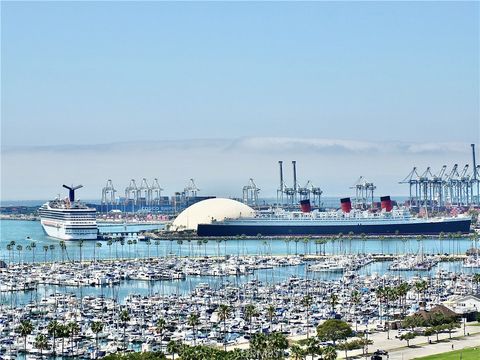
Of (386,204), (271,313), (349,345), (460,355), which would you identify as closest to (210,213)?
(386,204)

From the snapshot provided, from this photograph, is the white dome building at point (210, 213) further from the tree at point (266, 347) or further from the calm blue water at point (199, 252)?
the tree at point (266, 347)

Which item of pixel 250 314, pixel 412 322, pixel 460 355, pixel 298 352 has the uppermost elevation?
pixel 250 314

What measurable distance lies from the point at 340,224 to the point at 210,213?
68.0 ft

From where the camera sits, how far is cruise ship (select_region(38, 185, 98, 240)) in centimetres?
13638

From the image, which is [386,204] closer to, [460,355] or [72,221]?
[72,221]

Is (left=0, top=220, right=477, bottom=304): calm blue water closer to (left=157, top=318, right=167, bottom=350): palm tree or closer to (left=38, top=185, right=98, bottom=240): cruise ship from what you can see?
(left=38, top=185, right=98, bottom=240): cruise ship

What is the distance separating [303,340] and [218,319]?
7.11 metres

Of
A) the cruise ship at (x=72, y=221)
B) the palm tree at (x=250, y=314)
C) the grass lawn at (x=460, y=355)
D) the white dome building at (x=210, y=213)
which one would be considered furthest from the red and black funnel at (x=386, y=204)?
the grass lawn at (x=460, y=355)

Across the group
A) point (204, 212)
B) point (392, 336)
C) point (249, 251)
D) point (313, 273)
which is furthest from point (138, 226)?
point (392, 336)

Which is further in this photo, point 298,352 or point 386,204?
point 386,204

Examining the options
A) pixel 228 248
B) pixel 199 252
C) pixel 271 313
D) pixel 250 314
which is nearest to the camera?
pixel 250 314

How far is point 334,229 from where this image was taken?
14362cm

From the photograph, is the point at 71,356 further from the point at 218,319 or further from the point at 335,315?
the point at 335,315

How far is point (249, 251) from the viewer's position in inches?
4700
